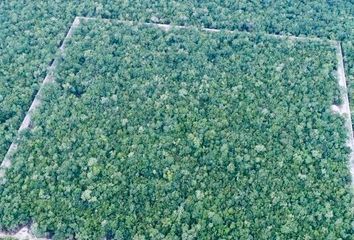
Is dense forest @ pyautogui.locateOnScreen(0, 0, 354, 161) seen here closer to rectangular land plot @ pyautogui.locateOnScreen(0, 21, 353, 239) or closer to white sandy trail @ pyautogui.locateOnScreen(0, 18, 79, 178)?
white sandy trail @ pyautogui.locateOnScreen(0, 18, 79, 178)

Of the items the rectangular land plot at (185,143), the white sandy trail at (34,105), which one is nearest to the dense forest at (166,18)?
the white sandy trail at (34,105)

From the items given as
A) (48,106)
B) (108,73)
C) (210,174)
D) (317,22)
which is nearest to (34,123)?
(48,106)

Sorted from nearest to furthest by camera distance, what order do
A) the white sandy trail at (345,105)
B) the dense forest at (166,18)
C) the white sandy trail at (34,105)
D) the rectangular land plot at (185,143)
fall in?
the rectangular land plot at (185,143), the white sandy trail at (34,105), the white sandy trail at (345,105), the dense forest at (166,18)

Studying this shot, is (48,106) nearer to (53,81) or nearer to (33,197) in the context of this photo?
(53,81)

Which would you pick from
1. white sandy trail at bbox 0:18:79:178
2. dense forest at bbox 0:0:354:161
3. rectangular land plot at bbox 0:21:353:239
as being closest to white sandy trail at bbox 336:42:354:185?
dense forest at bbox 0:0:354:161

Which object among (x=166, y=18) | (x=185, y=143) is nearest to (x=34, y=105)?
(x=185, y=143)

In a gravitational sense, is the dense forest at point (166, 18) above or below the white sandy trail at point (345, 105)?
above

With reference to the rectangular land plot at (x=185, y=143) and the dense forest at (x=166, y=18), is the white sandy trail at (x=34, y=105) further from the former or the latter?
the rectangular land plot at (x=185, y=143)

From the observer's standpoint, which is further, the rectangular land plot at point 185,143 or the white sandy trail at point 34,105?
the white sandy trail at point 34,105

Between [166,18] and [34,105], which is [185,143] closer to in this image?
[34,105]
